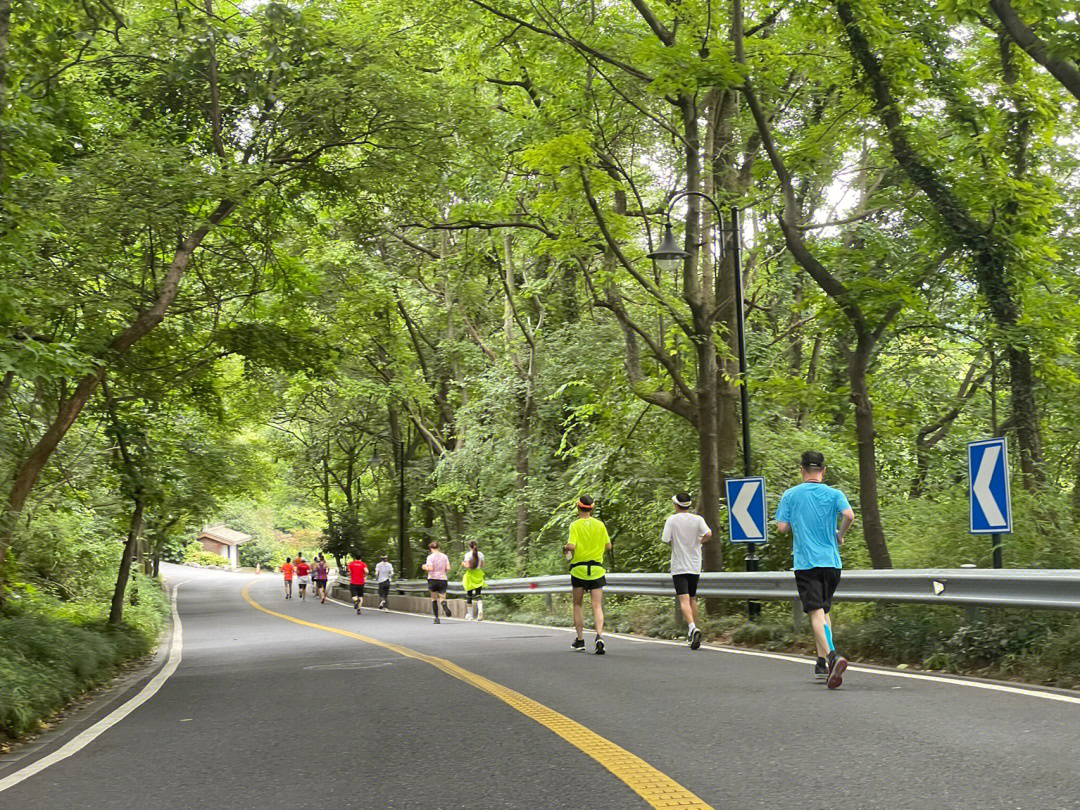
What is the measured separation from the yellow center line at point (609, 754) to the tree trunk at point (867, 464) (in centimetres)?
576

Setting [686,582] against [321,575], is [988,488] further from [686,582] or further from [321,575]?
[321,575]

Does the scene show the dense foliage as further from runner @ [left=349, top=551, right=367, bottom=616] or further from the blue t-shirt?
runner @ [left=349, top=551, right=367, bottom=616]

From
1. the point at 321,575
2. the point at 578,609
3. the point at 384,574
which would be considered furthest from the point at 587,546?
the point at 321,575

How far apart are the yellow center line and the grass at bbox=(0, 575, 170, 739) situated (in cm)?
368

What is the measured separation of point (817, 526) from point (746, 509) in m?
6.12

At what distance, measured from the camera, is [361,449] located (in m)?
50.4

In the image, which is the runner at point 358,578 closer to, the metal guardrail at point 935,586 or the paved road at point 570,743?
the metal guardrail at point 935,586

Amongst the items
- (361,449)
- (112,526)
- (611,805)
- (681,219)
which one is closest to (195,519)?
(112,526)

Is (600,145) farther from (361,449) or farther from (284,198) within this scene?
(361,449)

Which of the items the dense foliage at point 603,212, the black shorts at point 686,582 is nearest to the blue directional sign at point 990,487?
the dense foliage at point 603,212

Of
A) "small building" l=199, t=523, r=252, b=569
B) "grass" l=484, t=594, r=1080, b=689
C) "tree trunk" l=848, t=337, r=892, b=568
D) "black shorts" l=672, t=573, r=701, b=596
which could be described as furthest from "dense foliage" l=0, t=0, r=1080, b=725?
"small building" l=199, t=523, r=252, b=569

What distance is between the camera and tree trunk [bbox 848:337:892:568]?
13.8 metres

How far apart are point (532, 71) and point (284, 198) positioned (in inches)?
277

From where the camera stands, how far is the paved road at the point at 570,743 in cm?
520
